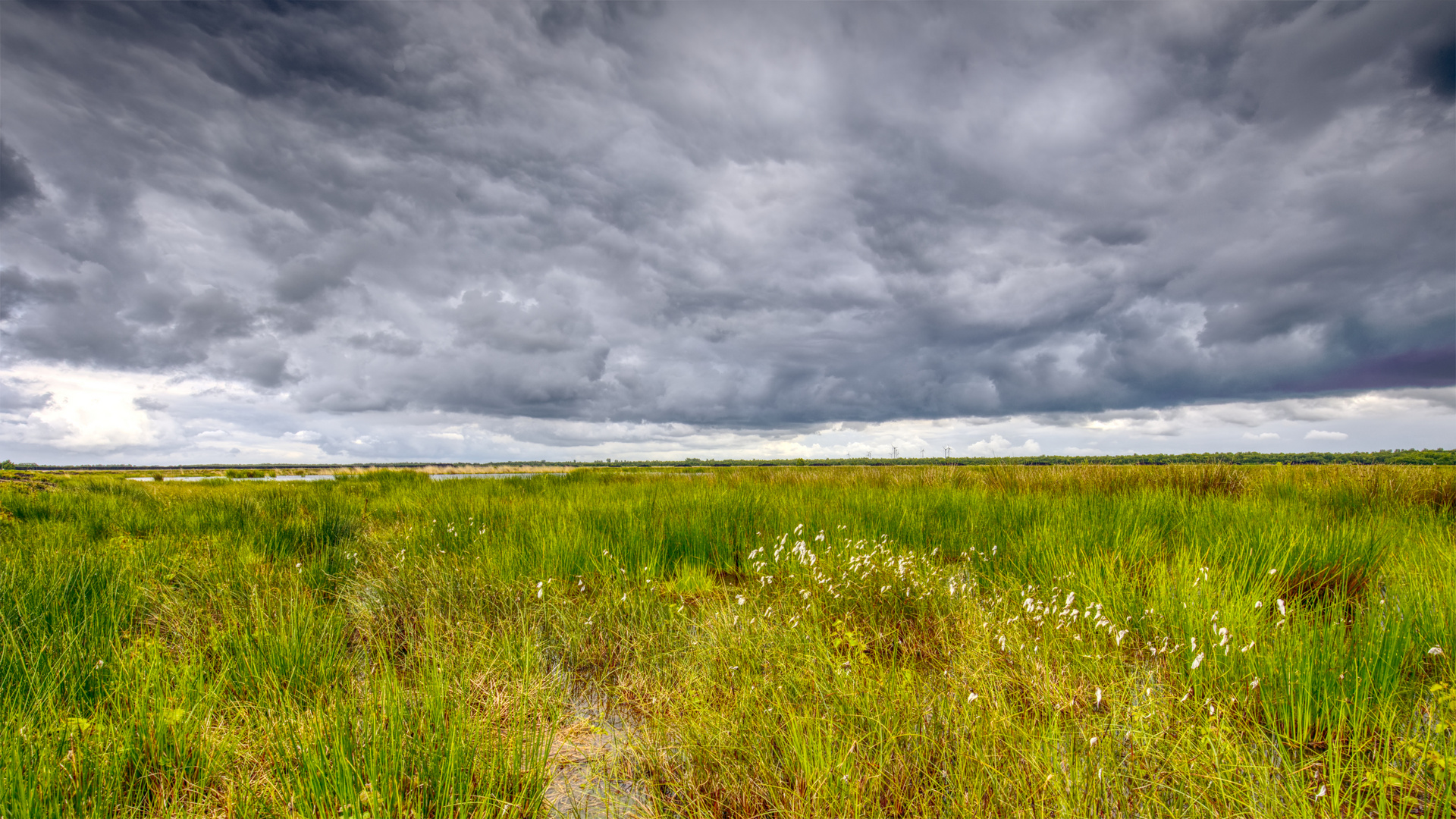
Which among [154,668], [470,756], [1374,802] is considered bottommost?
[1374,802]

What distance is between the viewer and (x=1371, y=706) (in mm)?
2873

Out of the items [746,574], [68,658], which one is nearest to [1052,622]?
[746,574]

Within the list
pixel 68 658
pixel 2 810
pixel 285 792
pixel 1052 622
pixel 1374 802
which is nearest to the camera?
pixel 2 810

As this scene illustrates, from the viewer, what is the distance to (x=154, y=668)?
2.97m

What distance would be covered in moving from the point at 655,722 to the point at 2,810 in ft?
8.21

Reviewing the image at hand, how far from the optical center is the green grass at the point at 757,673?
2361 millimetres

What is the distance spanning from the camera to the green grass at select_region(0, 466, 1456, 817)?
2361mm

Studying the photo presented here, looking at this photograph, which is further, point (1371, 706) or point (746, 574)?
point (746, 574)

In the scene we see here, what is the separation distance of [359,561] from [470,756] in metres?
5.39

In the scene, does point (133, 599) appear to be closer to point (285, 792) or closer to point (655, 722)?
point (285, 792)

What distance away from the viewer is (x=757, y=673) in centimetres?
354

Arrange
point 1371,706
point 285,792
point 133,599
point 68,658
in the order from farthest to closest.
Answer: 1. point 133,599
2. point 68,658
3. point 1371,706
4. point 285,792

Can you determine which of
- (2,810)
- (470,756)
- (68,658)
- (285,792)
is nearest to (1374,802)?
(470,756)

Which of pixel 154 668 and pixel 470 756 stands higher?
pixel 154 668
